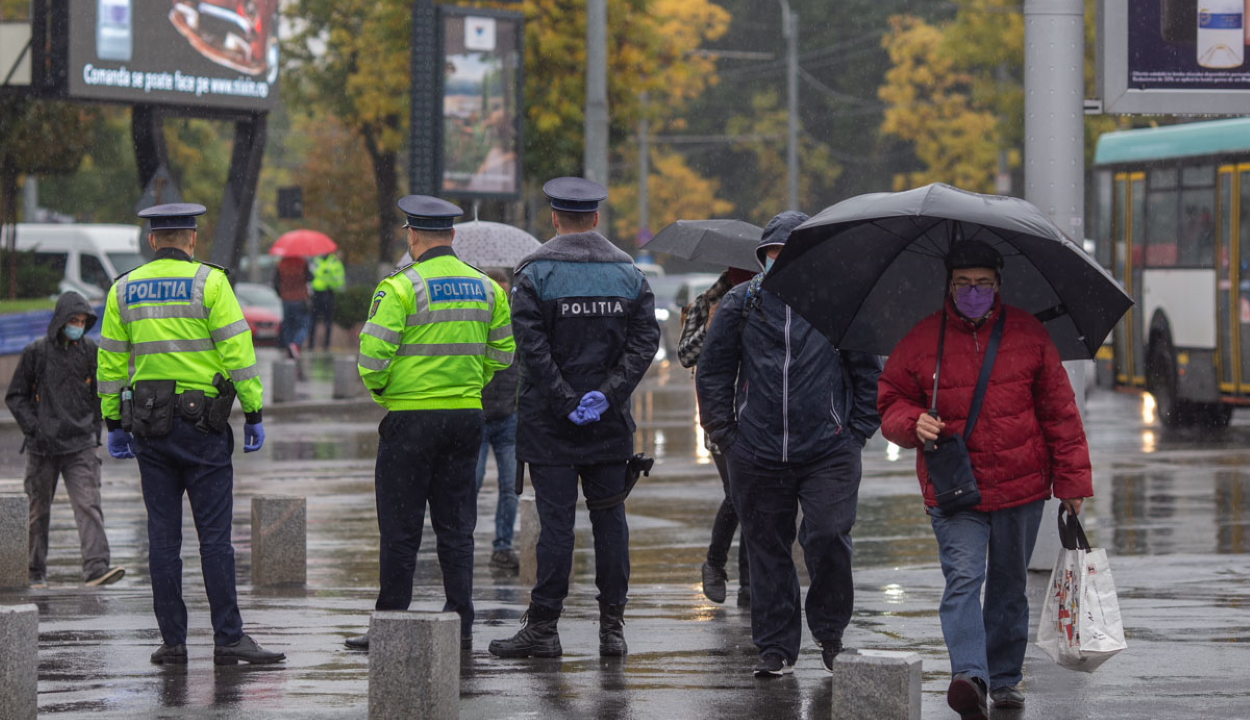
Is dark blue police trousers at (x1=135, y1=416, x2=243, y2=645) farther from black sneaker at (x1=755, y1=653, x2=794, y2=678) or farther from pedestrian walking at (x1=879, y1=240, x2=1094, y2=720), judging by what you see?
pedestrian walking at (x1=879, y1=240, x2=1094, y2=720)

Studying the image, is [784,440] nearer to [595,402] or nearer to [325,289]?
[595,402]

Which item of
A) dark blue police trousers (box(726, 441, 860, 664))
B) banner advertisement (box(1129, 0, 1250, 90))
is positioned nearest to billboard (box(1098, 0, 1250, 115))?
banner advertisement (box(1129, 0, 1250, 90))

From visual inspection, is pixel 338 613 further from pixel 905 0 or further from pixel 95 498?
pixel 905 0

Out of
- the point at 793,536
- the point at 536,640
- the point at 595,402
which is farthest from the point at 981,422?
the point at 536,640

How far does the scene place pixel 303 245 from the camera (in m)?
34.9

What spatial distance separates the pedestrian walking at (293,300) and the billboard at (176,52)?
10.4 ft

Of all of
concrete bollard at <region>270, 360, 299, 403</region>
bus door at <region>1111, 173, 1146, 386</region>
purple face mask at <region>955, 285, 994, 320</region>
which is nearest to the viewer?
purple face mask at <region>955, 285, 994, 320</region>

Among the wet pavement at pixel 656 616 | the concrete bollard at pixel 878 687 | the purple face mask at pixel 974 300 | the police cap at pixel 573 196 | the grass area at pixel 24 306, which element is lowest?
the wet pavement at pixel 656 616

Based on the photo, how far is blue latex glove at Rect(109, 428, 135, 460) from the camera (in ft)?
26.9

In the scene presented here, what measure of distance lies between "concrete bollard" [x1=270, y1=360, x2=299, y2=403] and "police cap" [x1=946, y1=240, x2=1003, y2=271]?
1864 cm

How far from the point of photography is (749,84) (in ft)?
240

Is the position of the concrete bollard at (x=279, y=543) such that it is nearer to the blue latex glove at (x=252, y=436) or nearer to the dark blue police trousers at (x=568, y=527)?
the blue latex glove at (x=252, y=436)

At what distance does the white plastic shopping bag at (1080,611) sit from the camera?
6805 millimetres

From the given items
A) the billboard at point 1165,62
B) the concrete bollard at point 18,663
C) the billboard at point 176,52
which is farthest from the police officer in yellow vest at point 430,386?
the billboard at point 176,52
